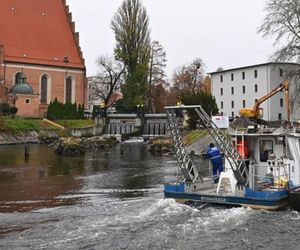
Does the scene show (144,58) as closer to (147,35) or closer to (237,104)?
(147,35)

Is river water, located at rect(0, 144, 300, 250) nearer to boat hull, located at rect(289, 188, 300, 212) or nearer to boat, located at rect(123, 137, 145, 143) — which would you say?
boat hull, located at rect(289, 188, 300, 212)

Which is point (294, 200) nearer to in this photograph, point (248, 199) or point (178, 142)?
point (248, 199)

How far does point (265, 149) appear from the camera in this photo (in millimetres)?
16656

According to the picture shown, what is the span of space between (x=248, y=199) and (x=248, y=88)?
2417 inches

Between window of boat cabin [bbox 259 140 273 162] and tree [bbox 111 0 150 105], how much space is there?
49731mm

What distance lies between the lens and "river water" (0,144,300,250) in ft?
36.5

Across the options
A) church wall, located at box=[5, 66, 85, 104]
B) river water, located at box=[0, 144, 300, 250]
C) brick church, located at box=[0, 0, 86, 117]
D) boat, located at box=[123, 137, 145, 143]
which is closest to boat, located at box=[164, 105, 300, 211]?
river water, located at box=[0, 144, 300, 250]

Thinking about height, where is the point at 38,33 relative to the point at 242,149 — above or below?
above

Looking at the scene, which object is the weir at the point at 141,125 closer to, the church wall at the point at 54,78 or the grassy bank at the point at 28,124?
the grassy bank at the point at 28,124

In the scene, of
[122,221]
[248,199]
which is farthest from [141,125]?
[122,221]

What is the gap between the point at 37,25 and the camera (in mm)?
75750

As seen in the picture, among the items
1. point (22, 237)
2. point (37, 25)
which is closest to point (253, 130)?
point (22, 237)

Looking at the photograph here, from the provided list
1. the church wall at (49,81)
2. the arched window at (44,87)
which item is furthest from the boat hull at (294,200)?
the arched window at (44,87)

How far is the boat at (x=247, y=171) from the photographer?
14.5 m
